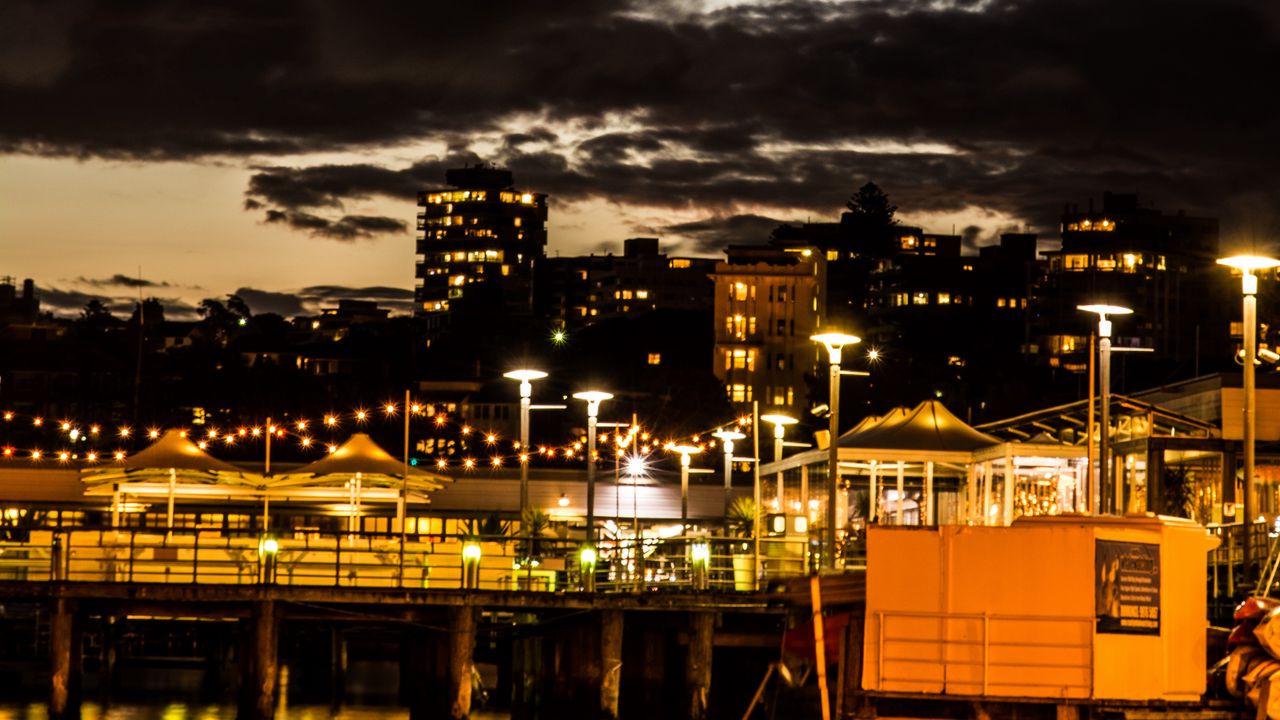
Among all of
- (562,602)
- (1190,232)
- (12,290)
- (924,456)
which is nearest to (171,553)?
(562,602)

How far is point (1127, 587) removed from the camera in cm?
2327

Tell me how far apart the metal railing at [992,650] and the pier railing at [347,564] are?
51.3 ft

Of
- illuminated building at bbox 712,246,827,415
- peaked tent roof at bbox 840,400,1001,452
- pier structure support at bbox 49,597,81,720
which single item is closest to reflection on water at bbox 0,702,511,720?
pier structure support at bbox 49,597,81,720

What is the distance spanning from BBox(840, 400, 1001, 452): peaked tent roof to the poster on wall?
78.5 ft

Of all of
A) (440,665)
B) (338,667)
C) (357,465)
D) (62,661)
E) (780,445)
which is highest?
(780,445)

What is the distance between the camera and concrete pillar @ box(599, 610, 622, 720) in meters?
39.3

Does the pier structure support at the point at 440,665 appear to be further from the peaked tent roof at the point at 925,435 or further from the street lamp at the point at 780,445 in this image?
the street lamp at the point at 780,445

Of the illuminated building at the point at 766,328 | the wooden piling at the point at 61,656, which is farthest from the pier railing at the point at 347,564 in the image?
the illuminated building at the point at 766,328

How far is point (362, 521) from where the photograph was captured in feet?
197

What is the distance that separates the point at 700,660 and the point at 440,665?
724cm

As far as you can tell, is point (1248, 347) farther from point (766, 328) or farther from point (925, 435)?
point (766, 328)

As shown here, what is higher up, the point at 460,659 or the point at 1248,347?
the point at 1248,347

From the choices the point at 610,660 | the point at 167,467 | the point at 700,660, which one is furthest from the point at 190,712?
the point at 700,660

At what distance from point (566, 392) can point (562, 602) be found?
121379 millimetres
